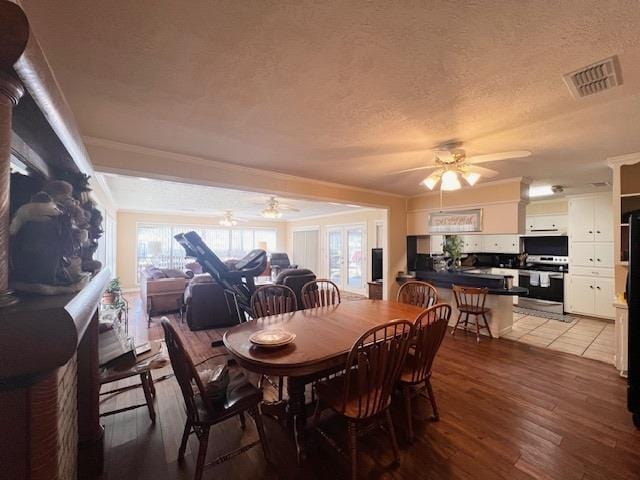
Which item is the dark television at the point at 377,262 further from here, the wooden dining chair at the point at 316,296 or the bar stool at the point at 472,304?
the wooden dining chair at the point at 316,296

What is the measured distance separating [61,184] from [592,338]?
6017 mm

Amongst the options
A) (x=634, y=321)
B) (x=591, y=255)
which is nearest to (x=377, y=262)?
(x=591, y=255)

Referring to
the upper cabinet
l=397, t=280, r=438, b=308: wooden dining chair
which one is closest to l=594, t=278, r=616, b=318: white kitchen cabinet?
the upper cabinet

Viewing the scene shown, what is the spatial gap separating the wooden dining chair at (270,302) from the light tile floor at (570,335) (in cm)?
338

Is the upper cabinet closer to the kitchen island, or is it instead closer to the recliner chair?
the kitchen island

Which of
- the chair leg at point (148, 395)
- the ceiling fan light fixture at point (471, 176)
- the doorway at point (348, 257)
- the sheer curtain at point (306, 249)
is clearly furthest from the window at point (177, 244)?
the ceiling fan light fixture at point (471, 176)

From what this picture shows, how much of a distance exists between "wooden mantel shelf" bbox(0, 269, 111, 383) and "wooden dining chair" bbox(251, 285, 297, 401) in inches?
76.8

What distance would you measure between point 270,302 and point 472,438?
6.50ft

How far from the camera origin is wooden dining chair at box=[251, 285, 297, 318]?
270cm

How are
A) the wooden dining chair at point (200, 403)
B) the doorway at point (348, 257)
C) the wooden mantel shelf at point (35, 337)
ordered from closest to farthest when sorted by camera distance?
the wooden mantel shelf at point (35, 337), the wooden dining chair at point (200, 403), the doorway at point (348, 257)

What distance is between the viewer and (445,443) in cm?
195

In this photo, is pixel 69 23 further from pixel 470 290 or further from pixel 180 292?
pixel 180 292

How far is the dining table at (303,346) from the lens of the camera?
158cm

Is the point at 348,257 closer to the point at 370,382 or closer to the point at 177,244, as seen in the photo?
the point at 177,244
